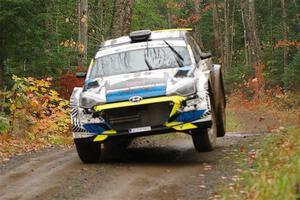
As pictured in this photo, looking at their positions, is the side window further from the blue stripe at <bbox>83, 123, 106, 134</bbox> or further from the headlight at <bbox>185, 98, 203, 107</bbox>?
the blue stripe at <bbox>83, 123, 106, 134</bbox>

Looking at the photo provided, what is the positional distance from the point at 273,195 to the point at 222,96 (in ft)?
21.2

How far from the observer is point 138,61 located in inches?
380

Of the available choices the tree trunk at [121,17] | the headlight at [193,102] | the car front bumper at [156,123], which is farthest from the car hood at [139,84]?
the tree trunk at [121,17]

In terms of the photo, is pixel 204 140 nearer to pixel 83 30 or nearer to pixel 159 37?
pixel 159 37

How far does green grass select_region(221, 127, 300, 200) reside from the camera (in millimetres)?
5035

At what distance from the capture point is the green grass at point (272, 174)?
504 cm

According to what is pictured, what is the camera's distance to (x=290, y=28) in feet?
111

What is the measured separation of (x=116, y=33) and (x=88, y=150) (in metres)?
6.37

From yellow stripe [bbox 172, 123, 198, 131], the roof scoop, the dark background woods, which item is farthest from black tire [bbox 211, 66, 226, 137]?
the dark background woods

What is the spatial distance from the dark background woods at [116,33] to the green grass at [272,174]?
755cm

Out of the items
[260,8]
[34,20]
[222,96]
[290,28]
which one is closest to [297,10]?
[290,28]

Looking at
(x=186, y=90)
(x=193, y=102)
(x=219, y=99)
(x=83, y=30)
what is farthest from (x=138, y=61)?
(x=83, y=30)

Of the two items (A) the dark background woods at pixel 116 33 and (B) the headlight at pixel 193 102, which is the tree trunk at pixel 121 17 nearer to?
(A) the dark background woods at pixel 116 33

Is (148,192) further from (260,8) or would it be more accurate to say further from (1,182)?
(260,8)
